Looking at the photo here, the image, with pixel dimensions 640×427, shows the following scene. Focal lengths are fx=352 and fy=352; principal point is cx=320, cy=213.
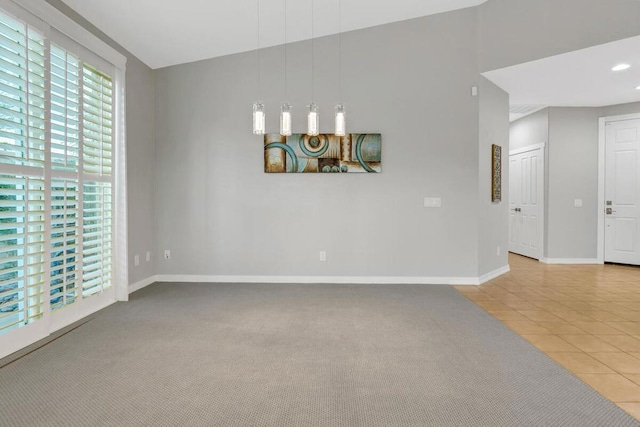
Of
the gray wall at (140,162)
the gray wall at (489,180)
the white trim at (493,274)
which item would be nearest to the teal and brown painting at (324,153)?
the gray wall at (489,180)

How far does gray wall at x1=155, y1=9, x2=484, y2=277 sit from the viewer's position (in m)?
4.58

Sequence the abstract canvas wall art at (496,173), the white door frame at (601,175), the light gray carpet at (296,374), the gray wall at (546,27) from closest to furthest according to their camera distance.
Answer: the light gray carpet at (296,374) → the gray wall at (546,27) → the abstract canvas wall art at (496,173) → the white door frame at (601,175)

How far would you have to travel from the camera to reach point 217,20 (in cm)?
381

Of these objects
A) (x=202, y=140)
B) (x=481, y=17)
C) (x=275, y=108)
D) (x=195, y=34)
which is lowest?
(x=202, y=140)

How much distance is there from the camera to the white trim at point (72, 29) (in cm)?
271

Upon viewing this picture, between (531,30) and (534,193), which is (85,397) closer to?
(531,30)

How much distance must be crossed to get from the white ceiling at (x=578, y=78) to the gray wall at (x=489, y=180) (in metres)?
0.26

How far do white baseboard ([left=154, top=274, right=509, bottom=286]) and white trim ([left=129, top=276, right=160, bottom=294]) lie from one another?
0.05m

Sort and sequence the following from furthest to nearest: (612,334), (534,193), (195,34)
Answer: (534,193) < (195,34) < (612,334)

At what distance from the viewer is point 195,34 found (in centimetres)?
401

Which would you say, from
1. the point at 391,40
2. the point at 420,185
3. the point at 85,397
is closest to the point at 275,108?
the point at 391,40

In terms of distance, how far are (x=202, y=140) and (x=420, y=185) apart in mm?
2961

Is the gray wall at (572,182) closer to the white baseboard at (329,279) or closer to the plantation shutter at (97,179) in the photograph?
the white baseboard at (329,279)

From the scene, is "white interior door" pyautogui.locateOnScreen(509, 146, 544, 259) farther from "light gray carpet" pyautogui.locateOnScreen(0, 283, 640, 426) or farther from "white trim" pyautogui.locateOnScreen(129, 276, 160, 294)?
"white trim" pyautogui.locateOnScreen(129, 276, 160, 294)
